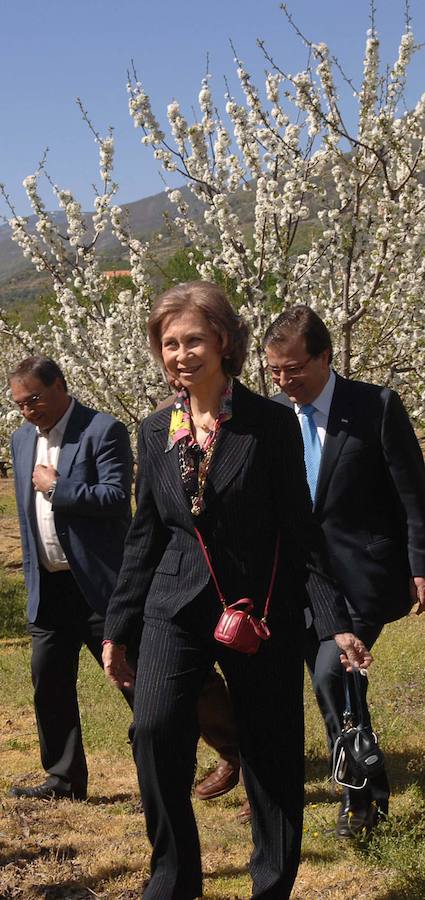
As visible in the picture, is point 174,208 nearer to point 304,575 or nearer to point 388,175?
point 388,175

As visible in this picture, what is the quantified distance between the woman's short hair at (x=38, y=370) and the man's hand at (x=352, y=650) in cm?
224

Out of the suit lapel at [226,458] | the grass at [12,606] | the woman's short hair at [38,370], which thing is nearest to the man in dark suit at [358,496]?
the woman's short hair at [38,370]

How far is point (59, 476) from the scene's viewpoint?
17.3 feet

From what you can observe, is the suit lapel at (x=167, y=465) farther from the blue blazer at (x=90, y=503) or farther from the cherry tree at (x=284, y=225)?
the cherry tree at (x=284, y=225)

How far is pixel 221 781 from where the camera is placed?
5.42 metres

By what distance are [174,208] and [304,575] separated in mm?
7801

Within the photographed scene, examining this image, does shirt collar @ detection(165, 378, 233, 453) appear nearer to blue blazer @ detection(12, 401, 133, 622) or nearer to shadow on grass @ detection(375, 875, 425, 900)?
blue blazer @ detection(12, 401, 133, 622)

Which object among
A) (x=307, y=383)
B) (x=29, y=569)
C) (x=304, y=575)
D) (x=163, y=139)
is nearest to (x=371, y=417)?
(x=307, y=383)

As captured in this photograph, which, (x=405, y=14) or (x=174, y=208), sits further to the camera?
(x=174, y=208)

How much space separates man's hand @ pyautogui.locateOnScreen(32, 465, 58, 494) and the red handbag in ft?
6.51

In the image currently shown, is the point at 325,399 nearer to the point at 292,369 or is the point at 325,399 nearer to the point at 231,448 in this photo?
the point at 292,369

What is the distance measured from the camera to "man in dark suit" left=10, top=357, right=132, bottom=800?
17.2ft

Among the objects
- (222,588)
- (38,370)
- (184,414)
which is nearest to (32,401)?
(38,370)

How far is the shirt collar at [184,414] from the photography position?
3471 millimetres
